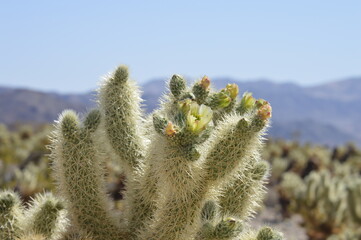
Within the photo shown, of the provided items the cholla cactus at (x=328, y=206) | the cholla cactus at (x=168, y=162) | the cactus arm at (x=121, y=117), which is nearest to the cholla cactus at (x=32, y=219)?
the cholla cactus at (x=168, y=162)

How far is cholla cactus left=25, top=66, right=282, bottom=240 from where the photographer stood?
257 centimetres

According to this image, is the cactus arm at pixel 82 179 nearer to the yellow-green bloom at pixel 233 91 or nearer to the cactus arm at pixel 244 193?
the cactus arm at pixel 244 193

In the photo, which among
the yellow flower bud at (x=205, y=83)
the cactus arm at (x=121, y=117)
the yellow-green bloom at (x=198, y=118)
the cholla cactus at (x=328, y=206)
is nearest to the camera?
the yellow-green bloom at (x=198, y=118)

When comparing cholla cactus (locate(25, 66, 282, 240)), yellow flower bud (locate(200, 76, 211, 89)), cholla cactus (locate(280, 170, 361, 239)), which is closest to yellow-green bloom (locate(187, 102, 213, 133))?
cholla cactus (locate(25, 66, 282, 240))

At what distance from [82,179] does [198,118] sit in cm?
93

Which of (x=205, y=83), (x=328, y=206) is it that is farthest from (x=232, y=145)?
(x=328, y=206)

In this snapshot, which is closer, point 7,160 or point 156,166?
point 156,166

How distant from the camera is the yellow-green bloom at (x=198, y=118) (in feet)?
8.16

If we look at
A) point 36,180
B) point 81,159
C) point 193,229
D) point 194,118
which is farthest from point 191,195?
point 36,180

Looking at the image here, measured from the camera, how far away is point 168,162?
8.46 ft

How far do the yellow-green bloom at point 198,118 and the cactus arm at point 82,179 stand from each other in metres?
0.77

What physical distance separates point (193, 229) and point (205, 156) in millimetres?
415

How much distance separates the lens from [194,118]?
2.50m

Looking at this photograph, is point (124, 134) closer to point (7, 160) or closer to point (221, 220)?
A: point (221, 220)
